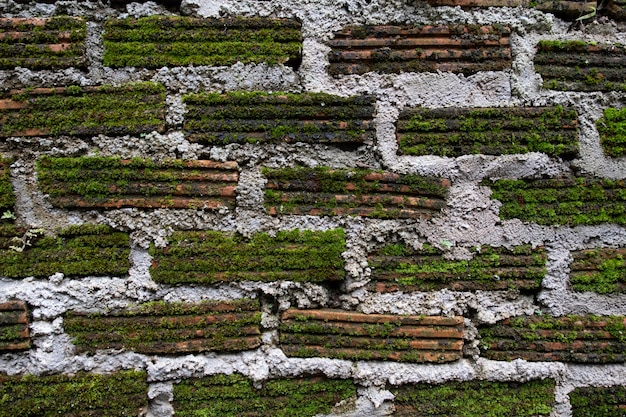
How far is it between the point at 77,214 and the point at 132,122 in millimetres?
278

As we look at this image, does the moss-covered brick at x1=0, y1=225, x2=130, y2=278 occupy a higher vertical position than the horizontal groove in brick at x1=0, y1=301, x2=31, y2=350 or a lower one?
higher

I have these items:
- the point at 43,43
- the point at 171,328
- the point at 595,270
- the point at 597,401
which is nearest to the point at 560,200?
the point at 595,270

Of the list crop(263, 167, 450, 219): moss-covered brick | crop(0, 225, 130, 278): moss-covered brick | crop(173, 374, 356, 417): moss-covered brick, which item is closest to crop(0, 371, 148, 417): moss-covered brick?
crop(173, 374, 356, 417): moss-covered brick

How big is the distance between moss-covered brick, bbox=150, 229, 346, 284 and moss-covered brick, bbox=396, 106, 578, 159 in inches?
13.2

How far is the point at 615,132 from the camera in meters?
1.30

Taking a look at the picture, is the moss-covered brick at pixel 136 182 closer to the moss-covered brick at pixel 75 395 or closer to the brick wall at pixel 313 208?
the brick wall at pixel 313 208

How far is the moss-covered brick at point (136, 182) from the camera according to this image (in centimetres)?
122

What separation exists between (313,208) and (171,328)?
0.49 m

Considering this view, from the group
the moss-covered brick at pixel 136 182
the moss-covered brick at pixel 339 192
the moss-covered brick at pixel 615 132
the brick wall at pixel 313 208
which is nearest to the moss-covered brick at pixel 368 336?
the brick wall at pixel 313 208

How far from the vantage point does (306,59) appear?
50.6 inches

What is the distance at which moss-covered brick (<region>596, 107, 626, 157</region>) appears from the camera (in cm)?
130

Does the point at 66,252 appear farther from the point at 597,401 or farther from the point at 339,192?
the point at 597,401

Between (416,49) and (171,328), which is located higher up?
(416,49)

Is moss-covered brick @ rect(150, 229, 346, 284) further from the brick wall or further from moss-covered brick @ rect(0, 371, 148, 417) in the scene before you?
moss-covered brick @ rect(0, 371, 148, 417)
